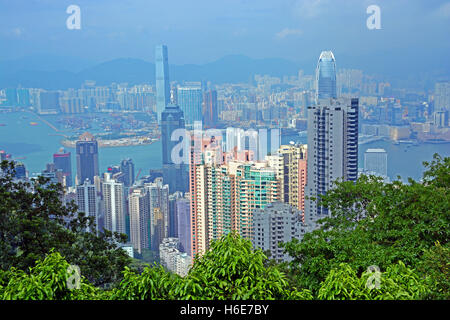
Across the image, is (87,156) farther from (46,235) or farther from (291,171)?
(46,235)

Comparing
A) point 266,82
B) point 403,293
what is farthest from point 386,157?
point 403,293

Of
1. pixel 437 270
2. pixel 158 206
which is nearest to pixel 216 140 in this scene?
pixel 158 206

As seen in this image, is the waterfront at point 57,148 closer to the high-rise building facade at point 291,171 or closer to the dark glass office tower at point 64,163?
the dark glass office tower at point 64,163

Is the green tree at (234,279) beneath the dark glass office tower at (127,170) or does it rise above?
above

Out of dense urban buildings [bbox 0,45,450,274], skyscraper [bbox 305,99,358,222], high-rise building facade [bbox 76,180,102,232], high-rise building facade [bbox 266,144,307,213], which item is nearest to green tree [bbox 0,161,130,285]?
dense urban buildings [bbox 0,45,450,274]

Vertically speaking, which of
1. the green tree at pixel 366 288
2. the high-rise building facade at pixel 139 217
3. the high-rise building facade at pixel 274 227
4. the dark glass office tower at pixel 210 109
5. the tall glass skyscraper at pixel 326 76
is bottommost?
the high-rise building facade at pixel 139 217

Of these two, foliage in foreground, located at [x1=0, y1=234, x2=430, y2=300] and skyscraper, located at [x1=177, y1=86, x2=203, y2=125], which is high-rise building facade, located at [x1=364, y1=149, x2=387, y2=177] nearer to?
skyscraper, located at [x1=177, y1=86, x2=203, y2=125]

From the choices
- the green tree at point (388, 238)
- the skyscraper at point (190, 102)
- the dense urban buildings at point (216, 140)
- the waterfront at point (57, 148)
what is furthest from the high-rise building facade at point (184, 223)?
the green tree at point (388, 238)
